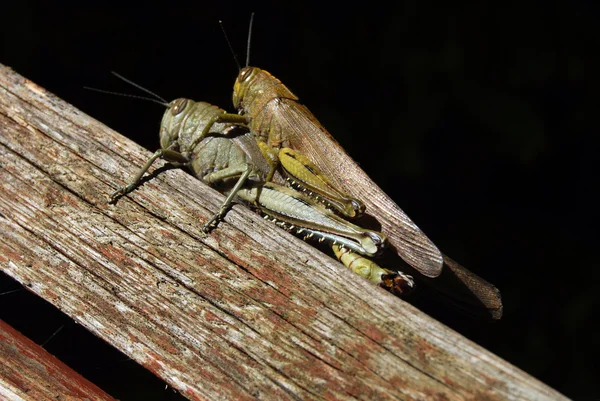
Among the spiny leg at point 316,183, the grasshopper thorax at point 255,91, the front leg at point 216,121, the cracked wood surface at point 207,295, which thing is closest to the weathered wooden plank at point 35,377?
the cracked wood surface at point 207,295

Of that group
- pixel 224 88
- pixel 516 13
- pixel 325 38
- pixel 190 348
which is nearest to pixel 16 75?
pixel 190 348

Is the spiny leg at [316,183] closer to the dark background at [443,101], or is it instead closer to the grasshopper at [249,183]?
the grasshopper at [249,183]

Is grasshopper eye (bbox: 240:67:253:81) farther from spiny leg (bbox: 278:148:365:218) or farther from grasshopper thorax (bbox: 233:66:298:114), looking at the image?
spiny leg (bbox: 278:148:365:218)

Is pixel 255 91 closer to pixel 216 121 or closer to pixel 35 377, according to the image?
pixel 216 121

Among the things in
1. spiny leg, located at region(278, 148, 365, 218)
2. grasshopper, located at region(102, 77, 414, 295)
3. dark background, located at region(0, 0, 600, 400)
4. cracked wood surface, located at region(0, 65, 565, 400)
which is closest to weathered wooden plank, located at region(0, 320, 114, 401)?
cracked wood surface, located at region(0, 65, 565, 400)

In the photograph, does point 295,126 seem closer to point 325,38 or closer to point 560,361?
point 325,38

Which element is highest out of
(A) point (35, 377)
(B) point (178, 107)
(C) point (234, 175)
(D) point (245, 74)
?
(D) point (245, 74)

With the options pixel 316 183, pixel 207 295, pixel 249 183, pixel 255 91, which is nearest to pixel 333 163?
pixel 316 183
